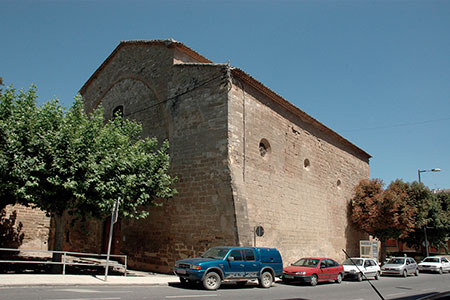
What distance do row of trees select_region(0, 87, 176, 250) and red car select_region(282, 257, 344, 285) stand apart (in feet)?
20.5

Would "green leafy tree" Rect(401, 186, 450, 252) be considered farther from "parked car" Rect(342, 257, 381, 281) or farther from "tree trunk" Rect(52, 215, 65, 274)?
"tree trunk" Rect(52, 215, 65, 274)

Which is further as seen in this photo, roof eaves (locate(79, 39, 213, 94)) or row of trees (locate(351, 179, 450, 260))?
row of trees (locate(351, 179, 450, 260))

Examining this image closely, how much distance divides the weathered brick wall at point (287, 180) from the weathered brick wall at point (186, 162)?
72cm

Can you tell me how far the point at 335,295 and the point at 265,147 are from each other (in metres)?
8.36

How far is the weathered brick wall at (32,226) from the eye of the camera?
20.6 meters

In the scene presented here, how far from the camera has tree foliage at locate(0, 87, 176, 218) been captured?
11.7m

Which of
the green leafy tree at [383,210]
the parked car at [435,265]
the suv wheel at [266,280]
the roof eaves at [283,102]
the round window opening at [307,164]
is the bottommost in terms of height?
the parked car at [435,265]

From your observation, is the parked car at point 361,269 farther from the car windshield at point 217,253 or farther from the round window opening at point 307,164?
the car windshield at point 217,253

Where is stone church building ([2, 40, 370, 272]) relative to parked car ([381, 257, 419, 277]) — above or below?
above

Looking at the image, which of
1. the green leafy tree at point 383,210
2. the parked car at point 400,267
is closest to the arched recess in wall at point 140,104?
the parked car at point 400,267

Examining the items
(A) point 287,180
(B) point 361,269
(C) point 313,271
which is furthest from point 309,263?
(A) point 287,180

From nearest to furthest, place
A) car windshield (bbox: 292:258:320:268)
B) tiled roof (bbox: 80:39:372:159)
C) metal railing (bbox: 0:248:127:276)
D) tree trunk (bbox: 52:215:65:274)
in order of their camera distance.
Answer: metal railing (bbox: 0:248:127:276) → tree trunk (bbox: 52:215:65:274) → car windshield (bbox: 292:258:320:268) → tiled roof (bbox: 80:39:372:159)

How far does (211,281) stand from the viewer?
10.8 metres

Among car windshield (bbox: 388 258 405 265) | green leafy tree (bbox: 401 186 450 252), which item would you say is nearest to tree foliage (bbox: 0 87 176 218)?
car windshield (bbox: 388 258 405 265)
